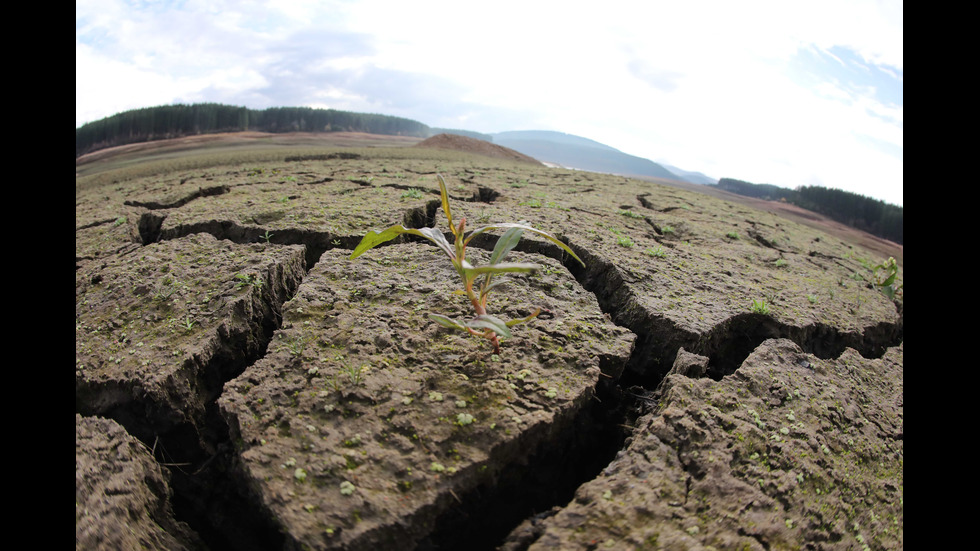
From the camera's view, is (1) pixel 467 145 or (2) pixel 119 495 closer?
(2) pixel 119 495

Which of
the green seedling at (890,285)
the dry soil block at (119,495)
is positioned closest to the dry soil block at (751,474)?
the dry soil block at (119,495)

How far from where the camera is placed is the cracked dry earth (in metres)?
1.02

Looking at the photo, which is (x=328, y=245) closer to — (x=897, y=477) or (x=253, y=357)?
(x=253, y=357)

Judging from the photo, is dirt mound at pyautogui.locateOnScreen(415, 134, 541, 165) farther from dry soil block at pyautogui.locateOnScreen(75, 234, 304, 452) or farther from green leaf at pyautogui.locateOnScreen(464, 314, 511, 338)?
green leaf at pyautogui.locateOnScreen(464, 314, 511, 338)

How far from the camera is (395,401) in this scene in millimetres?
1227

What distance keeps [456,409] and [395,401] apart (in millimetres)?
169

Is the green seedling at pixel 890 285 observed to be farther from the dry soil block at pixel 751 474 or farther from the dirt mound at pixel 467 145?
the dirt mound at pixel 467 145

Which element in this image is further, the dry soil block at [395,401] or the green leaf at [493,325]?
the green leaf at [493,325]

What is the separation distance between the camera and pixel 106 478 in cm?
109

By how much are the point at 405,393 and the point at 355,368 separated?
7.5 inches

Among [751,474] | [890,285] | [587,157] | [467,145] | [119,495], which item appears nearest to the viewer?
[119,495]

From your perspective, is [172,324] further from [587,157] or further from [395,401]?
[587,157]

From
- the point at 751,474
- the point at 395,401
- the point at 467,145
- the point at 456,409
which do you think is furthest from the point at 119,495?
the point at 467,145

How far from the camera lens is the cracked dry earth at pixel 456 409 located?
3.35ft
